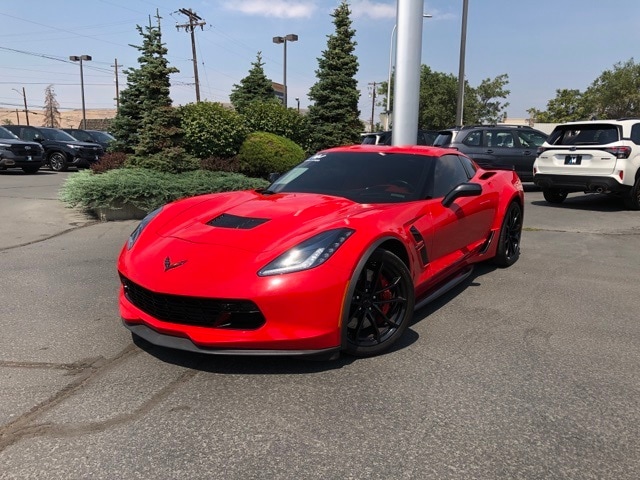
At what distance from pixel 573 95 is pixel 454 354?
69786mm

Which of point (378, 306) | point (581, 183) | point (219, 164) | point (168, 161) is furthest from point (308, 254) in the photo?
point (581, 183)

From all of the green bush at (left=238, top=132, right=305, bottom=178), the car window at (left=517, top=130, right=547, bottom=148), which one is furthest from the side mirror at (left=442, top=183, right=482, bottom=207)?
the car window at (left=517, top=130, right=547, bottom=148)

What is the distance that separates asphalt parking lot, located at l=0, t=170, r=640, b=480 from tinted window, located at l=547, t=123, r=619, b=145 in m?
6.39

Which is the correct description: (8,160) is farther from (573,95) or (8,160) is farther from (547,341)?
(573,95)

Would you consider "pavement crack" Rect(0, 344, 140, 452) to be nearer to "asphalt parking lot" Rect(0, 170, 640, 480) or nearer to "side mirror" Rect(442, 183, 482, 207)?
"asphalt parking lot" Rect(0, 170, 640, 480)

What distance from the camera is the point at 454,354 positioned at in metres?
3.47

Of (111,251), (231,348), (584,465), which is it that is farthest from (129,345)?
(111,251)

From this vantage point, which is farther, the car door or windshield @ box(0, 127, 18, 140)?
windshield @ box(0, 127, 18, 140)

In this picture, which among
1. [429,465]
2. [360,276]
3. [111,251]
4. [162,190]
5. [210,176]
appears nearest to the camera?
[429,465]

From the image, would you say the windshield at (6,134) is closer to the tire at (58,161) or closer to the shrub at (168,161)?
the tire at (58,161)

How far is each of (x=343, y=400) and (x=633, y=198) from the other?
966 cm

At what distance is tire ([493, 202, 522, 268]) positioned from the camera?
5.62m

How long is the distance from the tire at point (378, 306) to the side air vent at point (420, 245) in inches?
14.2

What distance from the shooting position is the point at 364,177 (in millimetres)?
4406
